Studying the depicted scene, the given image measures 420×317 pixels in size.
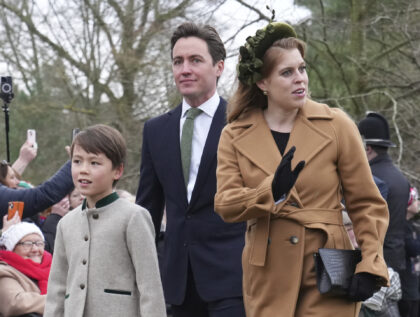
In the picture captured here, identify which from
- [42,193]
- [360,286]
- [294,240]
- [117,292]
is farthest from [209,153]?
[42,193]

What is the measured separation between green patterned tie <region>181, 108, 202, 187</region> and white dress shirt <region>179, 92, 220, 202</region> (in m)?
0.02

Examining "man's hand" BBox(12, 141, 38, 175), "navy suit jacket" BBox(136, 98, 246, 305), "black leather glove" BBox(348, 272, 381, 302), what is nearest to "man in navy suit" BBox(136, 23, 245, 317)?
"navy suit jacket" BBox(136, 98, 246, 305)

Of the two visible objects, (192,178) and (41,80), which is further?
(41,80)

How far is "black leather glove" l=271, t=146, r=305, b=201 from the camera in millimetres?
3381

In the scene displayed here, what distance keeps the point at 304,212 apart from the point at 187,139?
1.23 metres

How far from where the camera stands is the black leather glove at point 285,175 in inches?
133

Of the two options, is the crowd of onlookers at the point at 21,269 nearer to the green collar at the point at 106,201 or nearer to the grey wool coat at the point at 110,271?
the grey wool coat at the point at 110,271

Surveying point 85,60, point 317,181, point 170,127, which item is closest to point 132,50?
point 85,60

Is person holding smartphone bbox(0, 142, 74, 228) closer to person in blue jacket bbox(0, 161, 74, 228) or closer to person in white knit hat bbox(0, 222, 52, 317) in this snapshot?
person in blue jacket bbox(0, 161, 74, 228)

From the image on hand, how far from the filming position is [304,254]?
3.61m

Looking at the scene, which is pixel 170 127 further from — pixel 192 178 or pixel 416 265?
pixel 416 265

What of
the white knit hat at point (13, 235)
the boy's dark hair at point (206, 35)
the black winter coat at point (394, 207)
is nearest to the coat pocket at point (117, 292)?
the boy's dark hair at point (206, 35)

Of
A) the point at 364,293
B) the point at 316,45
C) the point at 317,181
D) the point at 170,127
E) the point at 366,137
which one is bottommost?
the point at 364,293

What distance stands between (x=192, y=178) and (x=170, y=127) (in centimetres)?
37
